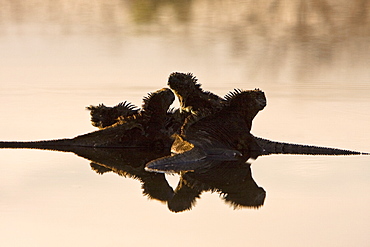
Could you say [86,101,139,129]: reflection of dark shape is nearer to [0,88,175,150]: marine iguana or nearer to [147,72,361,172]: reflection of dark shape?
[0,88,175,150]: marine iguana

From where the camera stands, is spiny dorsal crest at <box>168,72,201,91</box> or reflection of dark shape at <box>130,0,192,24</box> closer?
spiny dorsal crest at <box>168,72,201,91</box>

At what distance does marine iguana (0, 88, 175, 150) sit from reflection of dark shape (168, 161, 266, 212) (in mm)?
1043

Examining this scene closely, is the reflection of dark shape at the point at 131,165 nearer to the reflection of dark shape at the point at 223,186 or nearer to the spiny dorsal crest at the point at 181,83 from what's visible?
the reflection of dark shape at the point at 223,186

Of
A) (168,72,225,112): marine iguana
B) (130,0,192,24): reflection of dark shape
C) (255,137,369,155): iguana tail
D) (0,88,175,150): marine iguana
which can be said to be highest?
(130,0,192,24): reflection of dark shape

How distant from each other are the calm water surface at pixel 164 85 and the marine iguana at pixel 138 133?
0.39 m

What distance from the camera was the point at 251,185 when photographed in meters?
10.9

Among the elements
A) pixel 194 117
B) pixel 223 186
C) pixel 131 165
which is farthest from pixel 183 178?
pixel 194 117

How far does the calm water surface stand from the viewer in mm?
9586

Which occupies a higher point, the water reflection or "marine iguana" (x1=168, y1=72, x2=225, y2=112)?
"marine iguana" (x1=168, y1=72, x2=225, y2=112)

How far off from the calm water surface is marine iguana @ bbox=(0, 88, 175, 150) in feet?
1.27

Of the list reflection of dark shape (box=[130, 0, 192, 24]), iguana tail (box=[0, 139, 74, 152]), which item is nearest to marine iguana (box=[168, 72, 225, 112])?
iguana tail (box=[0, 139, 74, 152])

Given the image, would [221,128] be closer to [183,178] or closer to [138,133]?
[138,133]

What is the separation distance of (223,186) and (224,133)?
5.42ft

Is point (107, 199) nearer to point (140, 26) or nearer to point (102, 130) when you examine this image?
point (102, 130)
